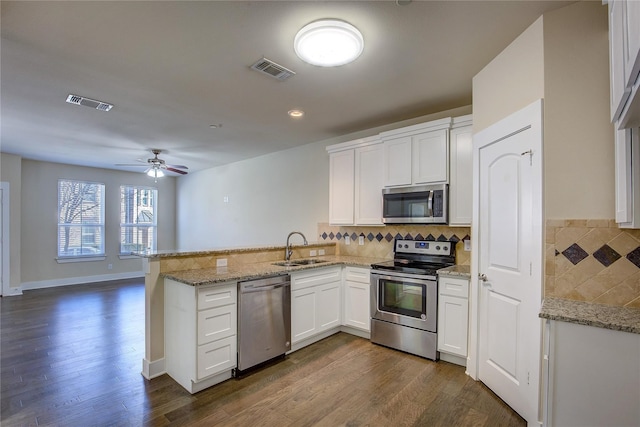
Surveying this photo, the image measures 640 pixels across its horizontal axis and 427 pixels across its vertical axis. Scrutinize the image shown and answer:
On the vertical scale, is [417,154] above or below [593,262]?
above

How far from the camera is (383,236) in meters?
4.12

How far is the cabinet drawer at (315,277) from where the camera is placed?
10.7ft

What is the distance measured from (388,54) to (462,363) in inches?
114

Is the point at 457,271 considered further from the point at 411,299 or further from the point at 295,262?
the point at 295,262

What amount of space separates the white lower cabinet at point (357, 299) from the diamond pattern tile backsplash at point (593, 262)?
6.31 feet

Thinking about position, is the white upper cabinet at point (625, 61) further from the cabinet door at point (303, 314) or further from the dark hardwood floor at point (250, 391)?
the cabinet door at point (303, 314)

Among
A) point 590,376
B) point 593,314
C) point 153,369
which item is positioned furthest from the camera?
point 153,369

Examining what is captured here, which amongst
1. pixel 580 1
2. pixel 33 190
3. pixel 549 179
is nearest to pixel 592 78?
pixel 580 1

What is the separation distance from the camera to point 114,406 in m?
2.31

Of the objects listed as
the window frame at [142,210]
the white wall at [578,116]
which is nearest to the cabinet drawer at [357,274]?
the white wall at [578,116]

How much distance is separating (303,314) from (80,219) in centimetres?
663

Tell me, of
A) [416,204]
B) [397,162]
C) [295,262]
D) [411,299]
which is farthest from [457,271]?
[295,262]

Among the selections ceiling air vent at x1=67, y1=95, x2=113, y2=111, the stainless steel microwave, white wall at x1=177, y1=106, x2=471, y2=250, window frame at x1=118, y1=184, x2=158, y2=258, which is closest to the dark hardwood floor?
the stainless steel microwave

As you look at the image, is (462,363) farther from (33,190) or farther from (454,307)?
(33,190)
